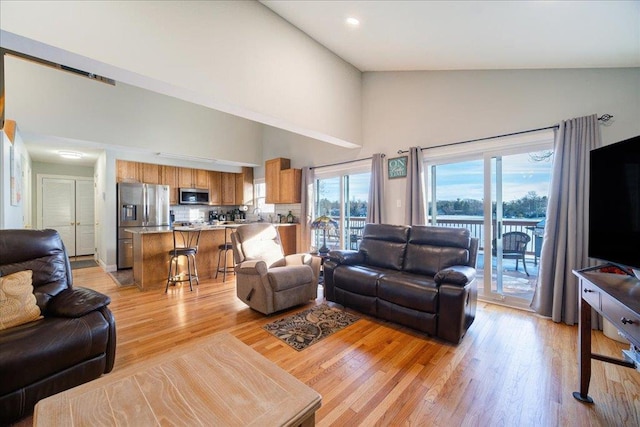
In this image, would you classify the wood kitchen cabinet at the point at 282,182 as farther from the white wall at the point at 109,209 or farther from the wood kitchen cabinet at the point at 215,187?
the white wall at the point at 109,209

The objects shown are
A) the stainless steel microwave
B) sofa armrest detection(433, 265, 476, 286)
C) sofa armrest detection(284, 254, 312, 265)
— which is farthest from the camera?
the stainless steel microwave

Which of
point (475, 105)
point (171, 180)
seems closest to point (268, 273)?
point (475, 105)

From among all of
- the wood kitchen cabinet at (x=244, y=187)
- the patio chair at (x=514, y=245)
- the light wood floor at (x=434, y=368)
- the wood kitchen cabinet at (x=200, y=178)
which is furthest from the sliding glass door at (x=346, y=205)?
the wood kitchen cabinet at (x=200, y=178)

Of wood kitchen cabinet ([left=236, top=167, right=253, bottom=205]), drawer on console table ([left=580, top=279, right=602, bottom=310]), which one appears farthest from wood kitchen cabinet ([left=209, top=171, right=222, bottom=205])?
drawer on console table ([left=580, top=279, right=602, bottom=310])

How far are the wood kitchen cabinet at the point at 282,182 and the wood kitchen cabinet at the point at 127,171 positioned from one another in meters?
2.80

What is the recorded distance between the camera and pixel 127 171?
561 cm

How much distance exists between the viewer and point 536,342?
8.10ft

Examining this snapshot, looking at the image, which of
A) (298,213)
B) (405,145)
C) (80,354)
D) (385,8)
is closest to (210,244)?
(298,213)

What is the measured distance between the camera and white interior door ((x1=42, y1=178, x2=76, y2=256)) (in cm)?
643

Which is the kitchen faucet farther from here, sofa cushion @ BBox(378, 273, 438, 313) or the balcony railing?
sofa cushion @ BBox(378, 273, 438, 313)

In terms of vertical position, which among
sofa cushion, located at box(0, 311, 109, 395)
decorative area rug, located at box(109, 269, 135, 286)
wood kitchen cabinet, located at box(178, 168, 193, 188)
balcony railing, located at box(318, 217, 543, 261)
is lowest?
decorative area rug, located at box(109, 269, 135, 286)

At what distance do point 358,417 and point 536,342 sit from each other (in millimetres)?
2000

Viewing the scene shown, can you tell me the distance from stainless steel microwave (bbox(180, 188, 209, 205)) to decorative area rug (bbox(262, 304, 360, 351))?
4747mm

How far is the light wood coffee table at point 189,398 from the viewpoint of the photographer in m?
0.96
